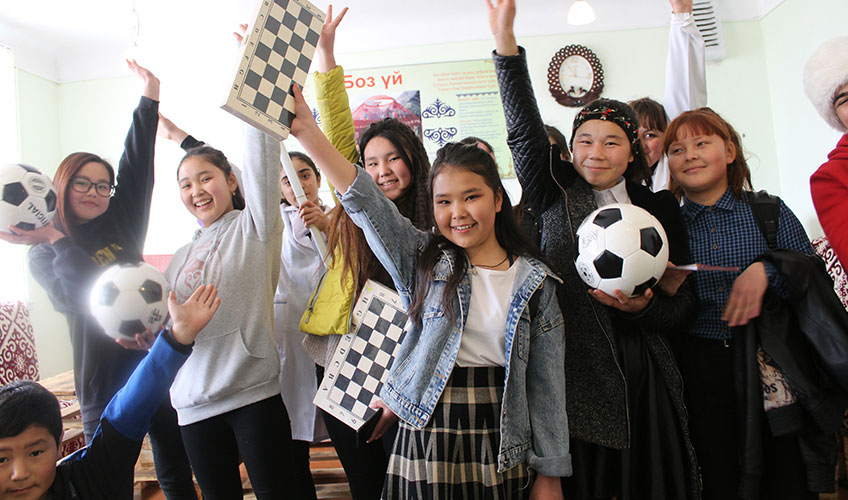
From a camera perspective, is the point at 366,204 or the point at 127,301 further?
the point at 127,301

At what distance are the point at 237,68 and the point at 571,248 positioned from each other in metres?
0.96

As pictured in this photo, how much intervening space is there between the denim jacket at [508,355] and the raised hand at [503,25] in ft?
1.80

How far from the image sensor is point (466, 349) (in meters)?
1.22

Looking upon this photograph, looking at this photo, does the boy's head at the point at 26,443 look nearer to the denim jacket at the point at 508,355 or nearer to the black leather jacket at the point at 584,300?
the denim jacket at the point at 508,355

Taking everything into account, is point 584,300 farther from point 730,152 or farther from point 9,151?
point 9,151

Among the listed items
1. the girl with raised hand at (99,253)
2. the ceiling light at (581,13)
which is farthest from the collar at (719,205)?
the ceiling light at (581,13)

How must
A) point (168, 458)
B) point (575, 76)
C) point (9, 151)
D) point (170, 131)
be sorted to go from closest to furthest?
point (168, 458) → point (170, 131) → point (9, 151) → point (575, 76)

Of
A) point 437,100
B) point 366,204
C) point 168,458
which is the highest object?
point 437,100

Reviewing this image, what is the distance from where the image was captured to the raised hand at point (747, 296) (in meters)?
1.30

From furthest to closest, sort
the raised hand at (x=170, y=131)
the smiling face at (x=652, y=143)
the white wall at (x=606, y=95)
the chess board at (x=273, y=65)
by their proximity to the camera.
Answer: the white wall at (x=606, y=95)
the raised hand at (x=170, y=131)
the smiling face at (x=652, y=143)
the chess board at (x=273, y=65)

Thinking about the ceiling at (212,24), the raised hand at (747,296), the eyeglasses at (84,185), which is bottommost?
the raised hand at (747,296)

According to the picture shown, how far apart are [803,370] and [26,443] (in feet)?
6.14

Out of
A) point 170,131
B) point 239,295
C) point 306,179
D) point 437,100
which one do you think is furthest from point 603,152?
point 437,100

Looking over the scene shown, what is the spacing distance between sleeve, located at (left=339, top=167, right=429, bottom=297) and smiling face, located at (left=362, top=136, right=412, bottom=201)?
0.33 metres
